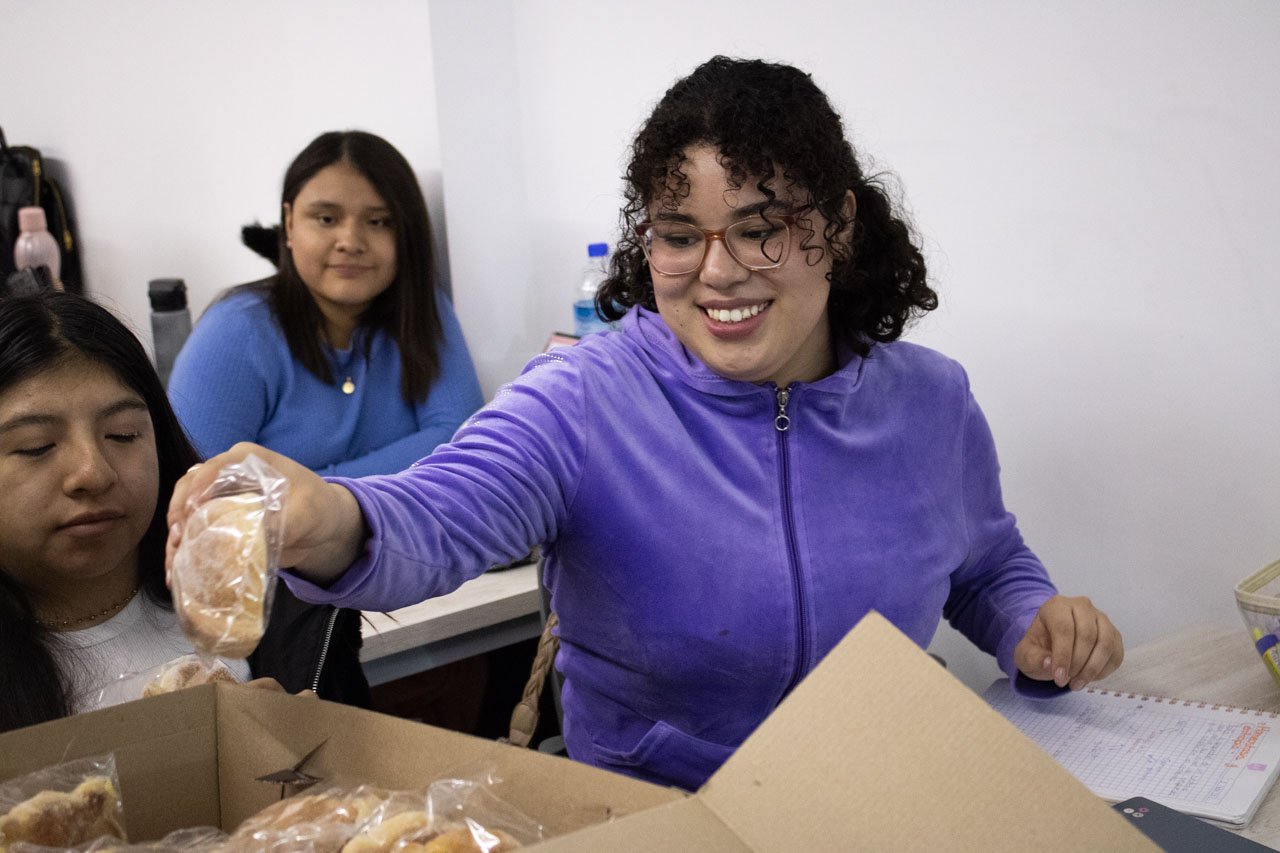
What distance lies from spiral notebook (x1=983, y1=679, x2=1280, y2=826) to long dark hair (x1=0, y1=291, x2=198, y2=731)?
3.43 ft

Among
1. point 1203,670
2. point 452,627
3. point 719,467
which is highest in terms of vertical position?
point 719,467

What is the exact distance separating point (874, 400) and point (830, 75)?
867 millimetres

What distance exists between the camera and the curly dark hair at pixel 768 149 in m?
1.26

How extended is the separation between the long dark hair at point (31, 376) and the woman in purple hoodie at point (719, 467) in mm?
426

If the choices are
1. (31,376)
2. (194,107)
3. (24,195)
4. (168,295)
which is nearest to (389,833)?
(31,376)

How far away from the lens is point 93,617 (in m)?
1.37

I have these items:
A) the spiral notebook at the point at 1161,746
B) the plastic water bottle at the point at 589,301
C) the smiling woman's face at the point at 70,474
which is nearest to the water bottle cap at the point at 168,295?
the plastic water bottle at the point at 589,301

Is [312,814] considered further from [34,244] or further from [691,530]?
[34,244]

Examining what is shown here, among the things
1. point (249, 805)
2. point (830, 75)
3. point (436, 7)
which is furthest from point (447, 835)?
point (436, 7)

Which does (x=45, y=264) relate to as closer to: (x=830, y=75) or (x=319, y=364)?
(x=319, y=364)

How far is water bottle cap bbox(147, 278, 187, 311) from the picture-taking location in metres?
3.70

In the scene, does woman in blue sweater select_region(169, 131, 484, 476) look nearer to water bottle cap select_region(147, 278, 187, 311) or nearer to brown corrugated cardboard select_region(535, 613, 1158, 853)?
water bottle cap select_region(147, 278, 187, 311)

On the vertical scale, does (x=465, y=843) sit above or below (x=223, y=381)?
above

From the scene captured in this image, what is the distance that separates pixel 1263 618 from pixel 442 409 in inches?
73.0
